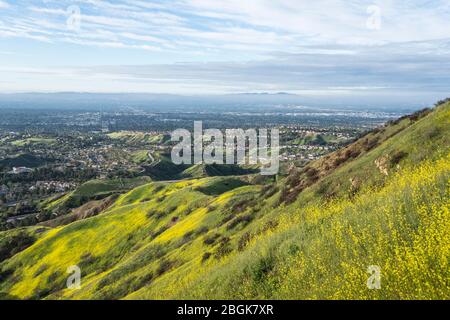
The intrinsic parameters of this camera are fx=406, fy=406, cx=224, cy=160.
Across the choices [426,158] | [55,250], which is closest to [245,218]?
[426,158]

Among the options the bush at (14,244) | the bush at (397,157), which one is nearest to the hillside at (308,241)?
the bush at (397,157)

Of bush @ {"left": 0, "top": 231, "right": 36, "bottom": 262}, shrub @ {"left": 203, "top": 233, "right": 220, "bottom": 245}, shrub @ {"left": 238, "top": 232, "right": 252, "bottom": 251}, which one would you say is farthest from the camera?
bush @ {"left": 0, "top": 231, "right": 36, "bottom": 262}

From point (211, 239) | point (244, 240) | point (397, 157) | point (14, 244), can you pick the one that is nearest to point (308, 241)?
point (244, 240)

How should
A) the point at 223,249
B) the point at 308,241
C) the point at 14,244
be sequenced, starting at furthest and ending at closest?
the point at 14,244 < the point at 223,249 < the point at 308,241

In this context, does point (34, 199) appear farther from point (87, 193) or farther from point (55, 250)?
point (55, 250)

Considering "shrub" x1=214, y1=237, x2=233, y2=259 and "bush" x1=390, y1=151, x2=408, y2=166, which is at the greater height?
"bush" x1=390, y1=151, x2=408, y2=166

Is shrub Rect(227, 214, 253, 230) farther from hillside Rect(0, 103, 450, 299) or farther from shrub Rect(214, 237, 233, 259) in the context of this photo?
shrub Rect(214, 237, 233, 259)

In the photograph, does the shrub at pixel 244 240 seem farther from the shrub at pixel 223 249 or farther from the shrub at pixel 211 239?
the shrub at pixel 211 239

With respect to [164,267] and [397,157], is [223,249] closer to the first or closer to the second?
[164,267]

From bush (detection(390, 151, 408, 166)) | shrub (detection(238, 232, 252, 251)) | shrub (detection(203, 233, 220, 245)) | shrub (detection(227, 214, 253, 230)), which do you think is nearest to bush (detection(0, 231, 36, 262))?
→ shrub (detection(203, 233, 220, 245))
